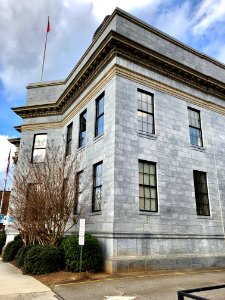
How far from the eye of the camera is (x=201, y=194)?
15.5 metres

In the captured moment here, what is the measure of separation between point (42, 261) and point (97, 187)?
15.3 ft

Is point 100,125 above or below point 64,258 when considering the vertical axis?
above

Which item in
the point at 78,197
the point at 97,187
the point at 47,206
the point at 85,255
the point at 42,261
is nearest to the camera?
the point at 42,261

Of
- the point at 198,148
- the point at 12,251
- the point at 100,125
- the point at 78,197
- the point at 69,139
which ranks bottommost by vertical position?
the point at 12,251

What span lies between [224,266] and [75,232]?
8.55 m

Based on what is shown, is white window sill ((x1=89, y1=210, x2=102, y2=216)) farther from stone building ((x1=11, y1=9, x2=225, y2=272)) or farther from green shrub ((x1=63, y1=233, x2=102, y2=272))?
green shrub ((x1=63, y1=233, x2=102, y2=272))

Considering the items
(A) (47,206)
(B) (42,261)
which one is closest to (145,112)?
(A) (47,206)

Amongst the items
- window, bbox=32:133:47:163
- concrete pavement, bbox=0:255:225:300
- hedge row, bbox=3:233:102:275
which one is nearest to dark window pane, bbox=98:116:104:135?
hedge row, bbox=3:233:102:275

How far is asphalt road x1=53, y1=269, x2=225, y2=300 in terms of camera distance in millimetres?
7520

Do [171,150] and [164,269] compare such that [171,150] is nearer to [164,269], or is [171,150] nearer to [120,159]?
[120,159]

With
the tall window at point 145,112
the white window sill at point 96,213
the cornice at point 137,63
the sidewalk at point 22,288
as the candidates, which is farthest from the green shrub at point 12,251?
the cornice at point 137,63

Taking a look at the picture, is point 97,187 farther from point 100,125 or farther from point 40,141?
point 40,141

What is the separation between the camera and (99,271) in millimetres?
11555

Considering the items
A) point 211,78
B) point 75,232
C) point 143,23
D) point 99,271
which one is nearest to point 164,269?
point 99,271
